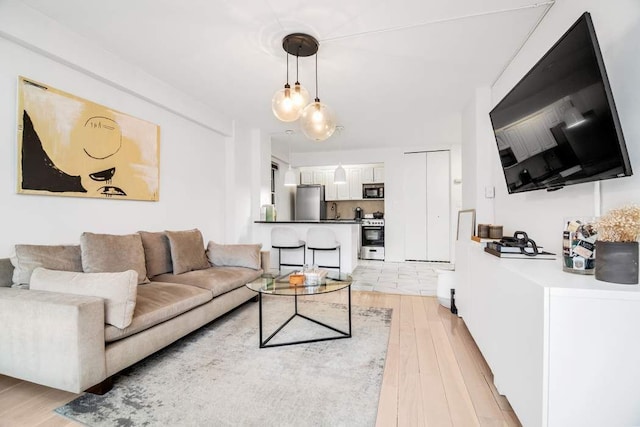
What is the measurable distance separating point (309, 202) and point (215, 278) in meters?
4.22

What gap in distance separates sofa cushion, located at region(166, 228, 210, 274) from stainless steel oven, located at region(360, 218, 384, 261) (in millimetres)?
4067

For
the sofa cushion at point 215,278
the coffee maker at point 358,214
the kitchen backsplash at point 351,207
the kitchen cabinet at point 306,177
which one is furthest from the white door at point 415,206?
the sofa cushion at point 215,278

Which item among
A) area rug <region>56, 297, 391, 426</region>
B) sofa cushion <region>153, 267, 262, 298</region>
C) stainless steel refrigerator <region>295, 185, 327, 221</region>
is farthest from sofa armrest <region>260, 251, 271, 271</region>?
stainless steel refrigerator <region>295, 185, 327, 221</region>

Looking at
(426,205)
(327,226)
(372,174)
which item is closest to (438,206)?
(426,205)

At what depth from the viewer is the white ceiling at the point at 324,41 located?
2014 mm

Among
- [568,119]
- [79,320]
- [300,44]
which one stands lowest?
[79,320]

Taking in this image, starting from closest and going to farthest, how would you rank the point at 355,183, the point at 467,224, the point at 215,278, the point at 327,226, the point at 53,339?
1. the point at 53,339
2. the point at 215,278
3. the point at 467,224
4. the point at 327,226
5. the point at 355,183

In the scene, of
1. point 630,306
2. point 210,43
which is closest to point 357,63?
point 210,43

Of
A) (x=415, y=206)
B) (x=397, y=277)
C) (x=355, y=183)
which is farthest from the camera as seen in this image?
(x=355, y=183)

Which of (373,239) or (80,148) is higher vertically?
(80,148)

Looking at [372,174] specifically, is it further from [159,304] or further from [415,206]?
[159,304]

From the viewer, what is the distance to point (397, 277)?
15.4 ft

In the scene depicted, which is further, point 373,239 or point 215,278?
point 373,239

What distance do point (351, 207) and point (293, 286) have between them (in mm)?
5172
